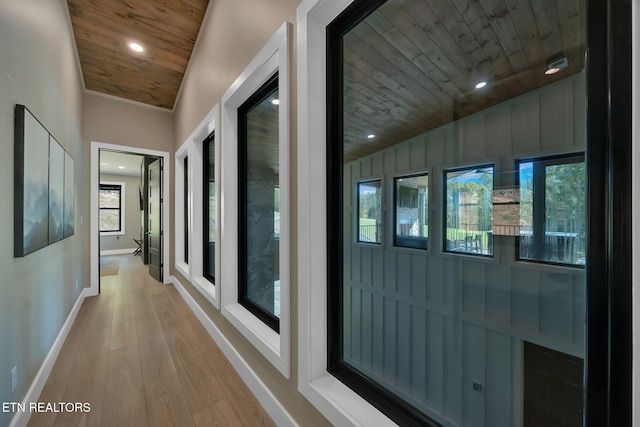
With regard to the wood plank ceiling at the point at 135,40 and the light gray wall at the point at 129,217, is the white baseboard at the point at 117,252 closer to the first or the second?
the light gray wall at the point at 129,217

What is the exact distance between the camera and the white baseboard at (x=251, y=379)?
1.42 m

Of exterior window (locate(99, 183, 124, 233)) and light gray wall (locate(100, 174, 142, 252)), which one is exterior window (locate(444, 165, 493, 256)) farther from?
exterior window (locate(99, 183, 124, 233))

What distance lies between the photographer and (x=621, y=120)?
0.58 m

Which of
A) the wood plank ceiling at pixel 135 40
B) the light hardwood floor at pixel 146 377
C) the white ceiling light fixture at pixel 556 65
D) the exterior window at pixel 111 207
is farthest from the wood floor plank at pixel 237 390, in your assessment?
the exterior window at pixel 111 207

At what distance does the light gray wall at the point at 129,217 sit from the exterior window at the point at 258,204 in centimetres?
797

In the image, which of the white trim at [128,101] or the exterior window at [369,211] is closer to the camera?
the exterior window at [369,211]

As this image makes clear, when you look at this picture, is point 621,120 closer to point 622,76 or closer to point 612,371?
point 622,76

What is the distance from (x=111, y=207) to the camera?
8227 millimetres

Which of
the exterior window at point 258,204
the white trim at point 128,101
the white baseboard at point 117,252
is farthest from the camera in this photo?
the white baseboard at point 117,252

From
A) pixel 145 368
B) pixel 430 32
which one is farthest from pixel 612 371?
pixel 145 368

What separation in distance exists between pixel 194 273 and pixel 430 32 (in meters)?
3.24

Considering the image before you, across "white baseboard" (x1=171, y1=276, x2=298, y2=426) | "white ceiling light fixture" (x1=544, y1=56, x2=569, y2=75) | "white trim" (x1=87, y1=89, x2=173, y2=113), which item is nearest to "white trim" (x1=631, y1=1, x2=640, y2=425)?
"white ceiling light fixture" (x1=544, y1=56, x2=569, y2=75)

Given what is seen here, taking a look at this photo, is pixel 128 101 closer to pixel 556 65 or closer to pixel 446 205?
pixel 446 205

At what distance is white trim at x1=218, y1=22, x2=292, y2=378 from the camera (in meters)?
1.37
